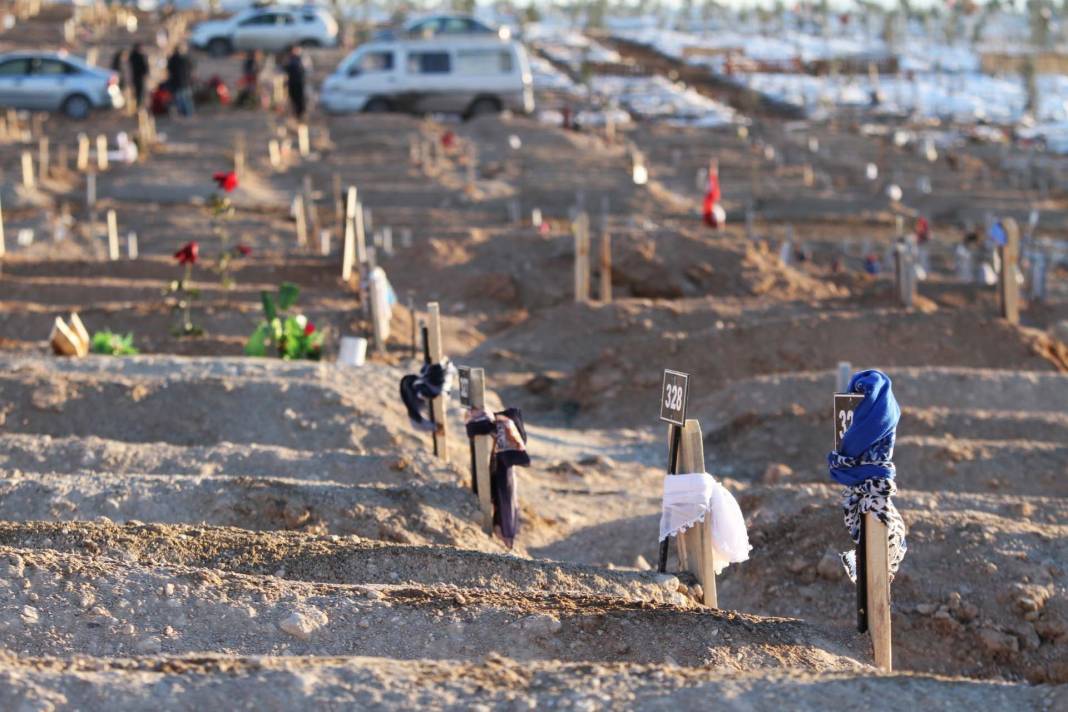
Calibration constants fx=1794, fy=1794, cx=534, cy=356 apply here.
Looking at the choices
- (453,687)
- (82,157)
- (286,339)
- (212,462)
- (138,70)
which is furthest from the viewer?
(138,70)

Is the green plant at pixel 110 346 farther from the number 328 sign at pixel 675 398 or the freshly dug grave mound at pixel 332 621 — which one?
the freshly dug grave mound at pixel 332 621

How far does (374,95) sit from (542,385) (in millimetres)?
18414

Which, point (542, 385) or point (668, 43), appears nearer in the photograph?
point (542, 385)

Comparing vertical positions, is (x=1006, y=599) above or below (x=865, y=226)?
above

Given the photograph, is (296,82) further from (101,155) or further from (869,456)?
(869,456)

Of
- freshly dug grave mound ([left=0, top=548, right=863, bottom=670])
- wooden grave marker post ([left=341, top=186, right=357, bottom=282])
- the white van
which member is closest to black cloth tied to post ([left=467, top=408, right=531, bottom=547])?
freshly dug grave mound ([left=0, top=548, right=863, bottom=670])

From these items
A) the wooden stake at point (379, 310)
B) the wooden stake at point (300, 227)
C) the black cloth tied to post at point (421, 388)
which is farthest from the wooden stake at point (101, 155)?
the black cloth tied to post at point (421, 388)

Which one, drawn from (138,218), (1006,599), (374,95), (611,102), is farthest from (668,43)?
(1006,599)

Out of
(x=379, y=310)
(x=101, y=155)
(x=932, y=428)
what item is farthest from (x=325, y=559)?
(x=101, y=155)

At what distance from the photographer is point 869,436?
711 cm

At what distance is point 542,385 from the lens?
15.6 metres

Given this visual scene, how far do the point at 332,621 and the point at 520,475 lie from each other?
5024mm

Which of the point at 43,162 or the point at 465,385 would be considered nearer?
the point at 465,385

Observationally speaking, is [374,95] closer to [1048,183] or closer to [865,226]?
[865,226]
